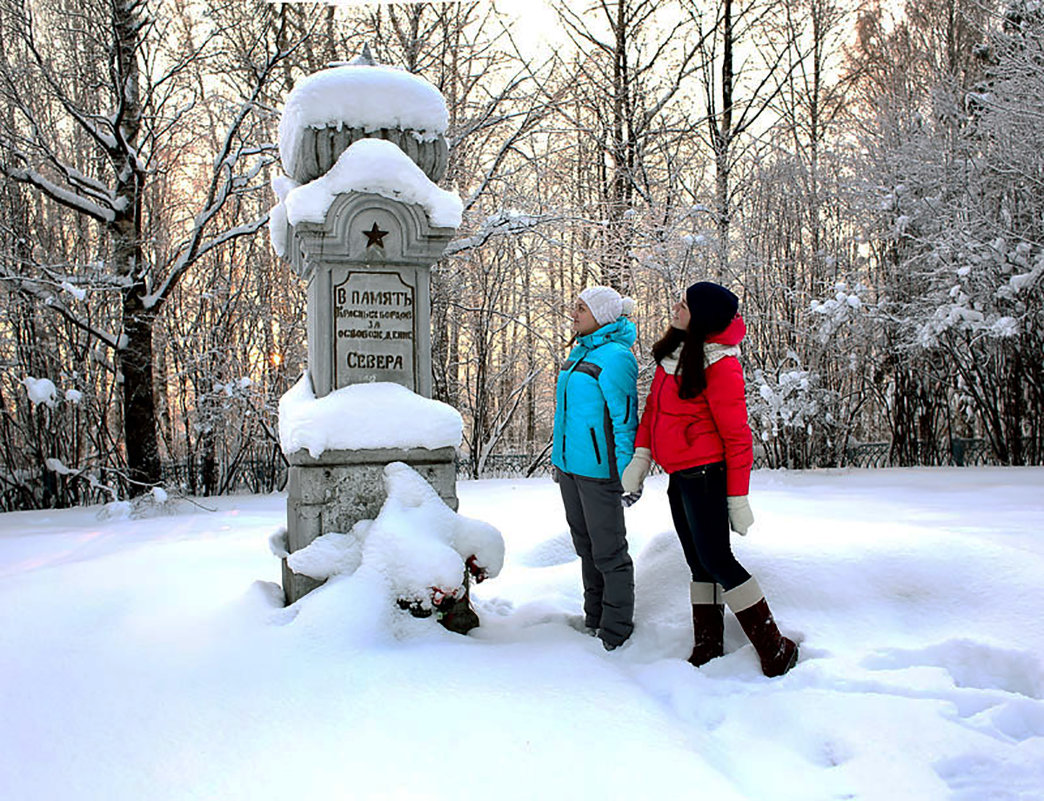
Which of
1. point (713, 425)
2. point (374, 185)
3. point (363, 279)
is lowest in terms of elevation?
point (713, 425)

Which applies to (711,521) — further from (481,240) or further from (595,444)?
(481,240)

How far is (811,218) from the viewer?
1240 cm

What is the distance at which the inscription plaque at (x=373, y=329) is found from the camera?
4188mm

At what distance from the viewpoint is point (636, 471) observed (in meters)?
3.61

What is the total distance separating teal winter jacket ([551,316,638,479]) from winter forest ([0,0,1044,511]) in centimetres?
A: 663

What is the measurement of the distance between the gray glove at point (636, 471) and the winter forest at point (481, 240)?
23.0 feet

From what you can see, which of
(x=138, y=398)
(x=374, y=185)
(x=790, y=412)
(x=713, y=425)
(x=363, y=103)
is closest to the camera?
(x=713, y=425)

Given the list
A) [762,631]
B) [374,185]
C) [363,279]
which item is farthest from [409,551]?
[374,185]

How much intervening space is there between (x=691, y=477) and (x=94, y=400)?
1046 centimetres

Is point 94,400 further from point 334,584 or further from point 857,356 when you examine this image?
point 857,356

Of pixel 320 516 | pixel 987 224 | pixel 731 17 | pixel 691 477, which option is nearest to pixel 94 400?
pixel 320 516

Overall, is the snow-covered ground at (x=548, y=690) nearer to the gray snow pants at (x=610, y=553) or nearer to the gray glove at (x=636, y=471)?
the gray snow pants at (x=610, y=553)

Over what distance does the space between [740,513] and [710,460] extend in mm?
259

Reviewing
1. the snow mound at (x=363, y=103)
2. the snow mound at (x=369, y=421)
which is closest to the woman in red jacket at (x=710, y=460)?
the snow mound at (x=369, y=421)
